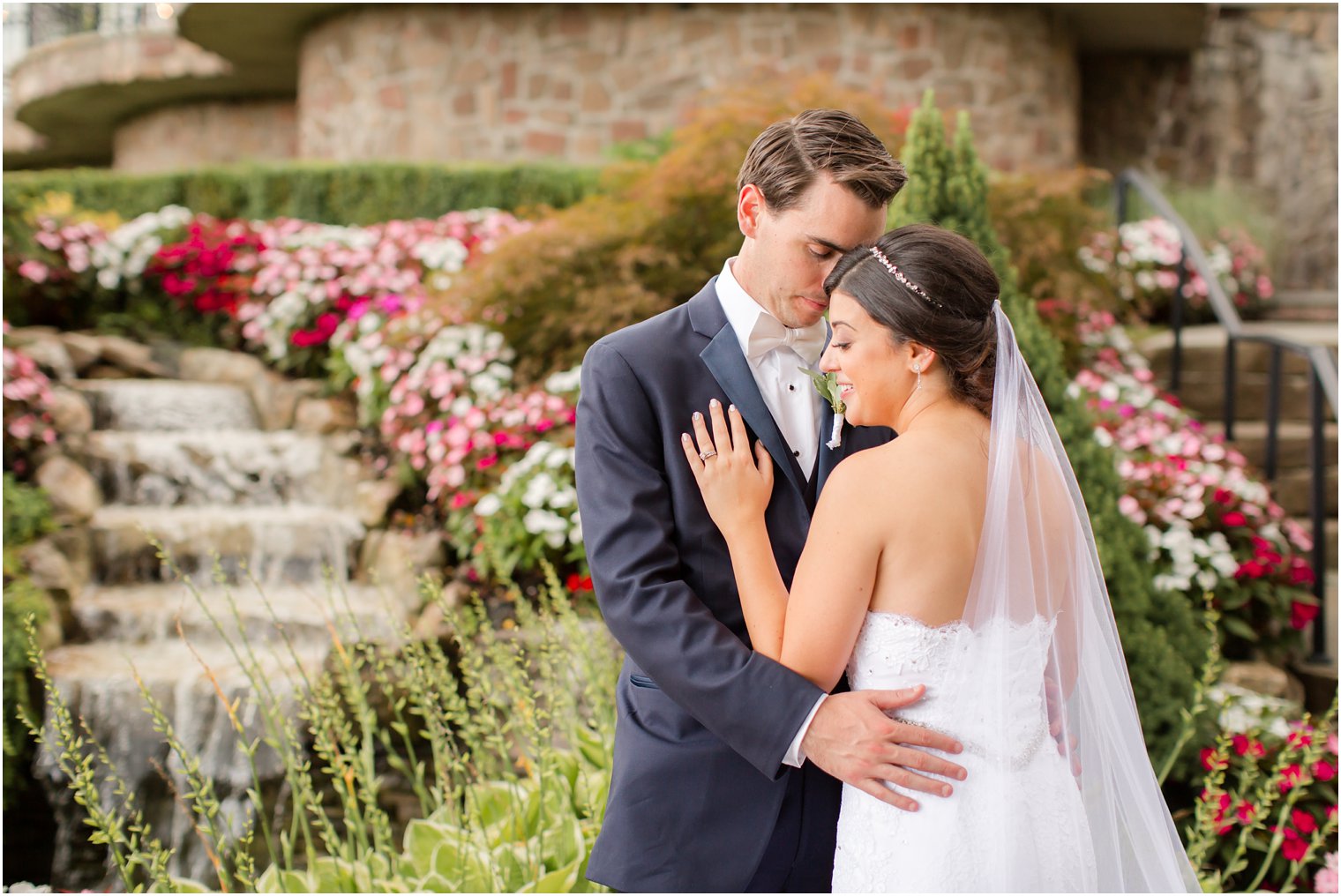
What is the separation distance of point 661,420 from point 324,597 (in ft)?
13.2

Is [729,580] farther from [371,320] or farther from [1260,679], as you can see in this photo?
[371,320]

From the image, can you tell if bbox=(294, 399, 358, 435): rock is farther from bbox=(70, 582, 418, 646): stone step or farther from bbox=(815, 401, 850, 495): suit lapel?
bbox=(815, 401, 850, 495): suit lapel

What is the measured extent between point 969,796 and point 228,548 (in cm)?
498

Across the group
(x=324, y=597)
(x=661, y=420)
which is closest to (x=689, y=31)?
(x=324, y=597)

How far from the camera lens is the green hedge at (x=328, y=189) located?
9.60 meters

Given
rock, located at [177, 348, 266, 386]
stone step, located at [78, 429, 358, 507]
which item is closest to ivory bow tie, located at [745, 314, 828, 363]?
stone step, located at [78, 429, 358, 507]

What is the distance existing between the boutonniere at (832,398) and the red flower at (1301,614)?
3.84 meters

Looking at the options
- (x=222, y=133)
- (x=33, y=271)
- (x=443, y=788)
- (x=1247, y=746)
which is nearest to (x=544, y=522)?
(x=443, y=788)

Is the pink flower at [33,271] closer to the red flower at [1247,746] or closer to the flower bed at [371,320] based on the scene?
the flower bed at [371,320]

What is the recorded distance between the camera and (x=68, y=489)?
5.91m

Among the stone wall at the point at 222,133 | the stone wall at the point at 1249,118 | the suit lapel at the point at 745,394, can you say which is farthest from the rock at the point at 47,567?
the stone wall at the point at 1249,118

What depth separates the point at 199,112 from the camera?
1450 centimetres

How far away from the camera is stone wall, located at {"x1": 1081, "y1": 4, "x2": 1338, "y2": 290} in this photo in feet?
37.9

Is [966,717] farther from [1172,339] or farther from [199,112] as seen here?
[199,112]
